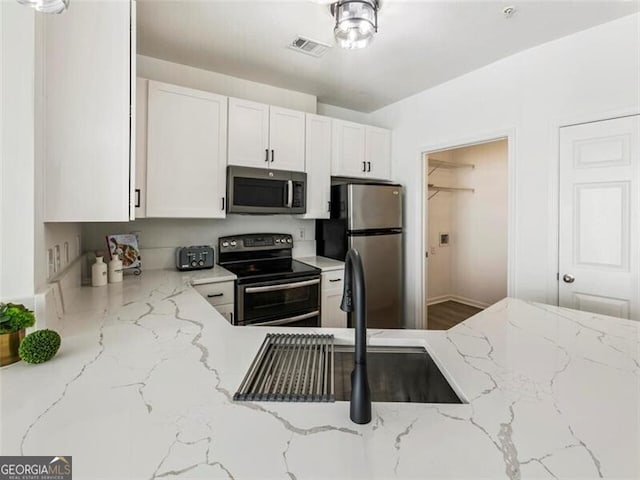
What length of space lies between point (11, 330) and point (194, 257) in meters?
1.69

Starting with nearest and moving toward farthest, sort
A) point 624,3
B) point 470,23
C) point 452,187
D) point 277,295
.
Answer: point 624,3 → point 470,23 → point 277,295 → point 452,187

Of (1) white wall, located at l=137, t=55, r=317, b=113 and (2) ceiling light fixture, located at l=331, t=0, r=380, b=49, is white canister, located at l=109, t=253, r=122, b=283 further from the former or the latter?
(2) ceiling light fixture, located at l=331, t=0, r=380, b=49

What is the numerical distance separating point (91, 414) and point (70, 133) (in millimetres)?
1227

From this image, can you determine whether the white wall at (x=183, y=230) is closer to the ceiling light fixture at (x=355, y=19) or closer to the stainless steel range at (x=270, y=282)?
the stainless steel range at (x=270, y=282)

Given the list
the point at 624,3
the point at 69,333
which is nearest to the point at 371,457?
the point at 69,333

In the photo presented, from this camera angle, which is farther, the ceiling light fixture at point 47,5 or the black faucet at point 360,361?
the ceiling light fixture at point 47,5

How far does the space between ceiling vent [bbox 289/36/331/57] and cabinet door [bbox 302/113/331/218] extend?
0.62 m

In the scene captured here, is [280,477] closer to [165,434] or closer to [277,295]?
[165,434]

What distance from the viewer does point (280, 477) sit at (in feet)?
1.82

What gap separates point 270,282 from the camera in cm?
246

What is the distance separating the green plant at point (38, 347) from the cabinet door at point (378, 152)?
9.80 feet

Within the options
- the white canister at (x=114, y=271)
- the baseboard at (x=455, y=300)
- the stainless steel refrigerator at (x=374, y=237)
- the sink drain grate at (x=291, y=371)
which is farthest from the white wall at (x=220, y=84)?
the baseboard at (x=455, y=300)

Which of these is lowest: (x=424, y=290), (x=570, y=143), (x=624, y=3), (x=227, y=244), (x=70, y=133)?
(x=424, y=290)

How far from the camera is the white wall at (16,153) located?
1.12 m
